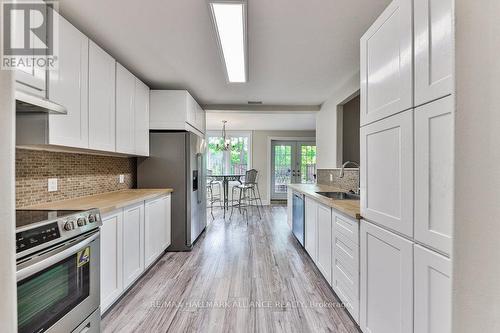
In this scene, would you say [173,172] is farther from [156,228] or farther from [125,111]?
[125,111]

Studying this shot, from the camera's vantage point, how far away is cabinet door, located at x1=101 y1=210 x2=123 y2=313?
1734 mm

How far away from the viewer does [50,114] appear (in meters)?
1.54

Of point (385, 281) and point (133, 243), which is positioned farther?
point (133, 243)

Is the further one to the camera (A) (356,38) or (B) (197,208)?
(B) (197,208)

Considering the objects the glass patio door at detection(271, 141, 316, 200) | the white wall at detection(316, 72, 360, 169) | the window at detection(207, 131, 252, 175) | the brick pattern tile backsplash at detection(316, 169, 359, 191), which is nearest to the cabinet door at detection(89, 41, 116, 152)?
the white wall at detection(316, 72, 360, 169)

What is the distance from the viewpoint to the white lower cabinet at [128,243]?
1.77 metres

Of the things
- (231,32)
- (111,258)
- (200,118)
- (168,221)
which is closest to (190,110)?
(200,118)

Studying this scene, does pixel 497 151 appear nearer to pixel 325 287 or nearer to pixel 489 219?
pixel 489 219

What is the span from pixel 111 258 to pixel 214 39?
2059mm

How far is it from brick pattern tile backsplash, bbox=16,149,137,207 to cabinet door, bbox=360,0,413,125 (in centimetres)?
246

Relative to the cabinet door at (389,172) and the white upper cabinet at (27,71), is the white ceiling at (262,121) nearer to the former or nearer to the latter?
the cabinet door at (389,172)

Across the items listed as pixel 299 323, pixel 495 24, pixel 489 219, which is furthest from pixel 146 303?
pixel 495 24

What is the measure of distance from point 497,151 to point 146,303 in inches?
96.2

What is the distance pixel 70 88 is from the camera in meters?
1.72
